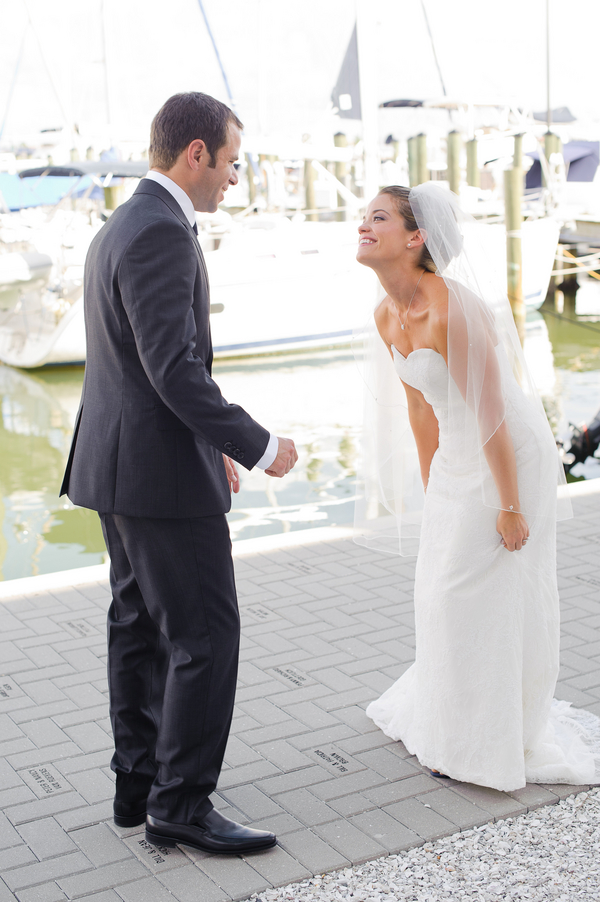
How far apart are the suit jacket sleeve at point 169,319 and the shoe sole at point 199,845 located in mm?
1192

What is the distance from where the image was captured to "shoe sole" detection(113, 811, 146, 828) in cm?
278

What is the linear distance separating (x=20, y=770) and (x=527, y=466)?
1992 mm

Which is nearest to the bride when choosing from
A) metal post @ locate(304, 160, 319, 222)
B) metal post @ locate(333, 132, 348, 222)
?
metal post @ locate(333, 132, 348, 222)

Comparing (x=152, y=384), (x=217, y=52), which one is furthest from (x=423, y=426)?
(x=217, y=52)

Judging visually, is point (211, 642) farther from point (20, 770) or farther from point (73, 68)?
point (73, 68)

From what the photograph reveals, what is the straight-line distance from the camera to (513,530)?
293 centimetres

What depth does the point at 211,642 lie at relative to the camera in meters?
2.51

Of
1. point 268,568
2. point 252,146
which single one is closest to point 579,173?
point 252,146

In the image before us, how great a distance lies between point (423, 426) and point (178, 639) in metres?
1.23

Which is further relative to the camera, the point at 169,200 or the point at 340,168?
the point at 340,168

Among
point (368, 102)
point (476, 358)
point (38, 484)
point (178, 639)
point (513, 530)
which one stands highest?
point (368, 102)

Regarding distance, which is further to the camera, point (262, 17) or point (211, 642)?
point (262, 17)

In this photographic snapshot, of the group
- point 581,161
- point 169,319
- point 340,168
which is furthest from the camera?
point 581,161

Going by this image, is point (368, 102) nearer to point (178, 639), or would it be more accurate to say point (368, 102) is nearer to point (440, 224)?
point (440, 224)
